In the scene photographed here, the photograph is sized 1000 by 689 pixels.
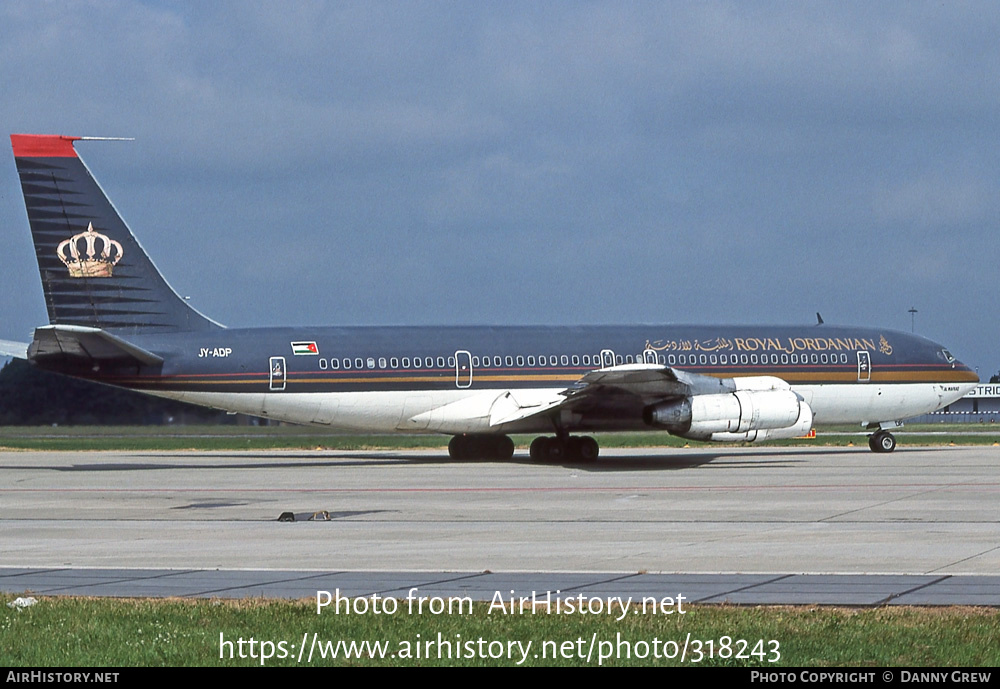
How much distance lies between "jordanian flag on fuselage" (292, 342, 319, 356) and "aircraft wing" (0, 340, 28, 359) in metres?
7.58

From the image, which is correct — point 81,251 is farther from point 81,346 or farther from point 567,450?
point 567,450

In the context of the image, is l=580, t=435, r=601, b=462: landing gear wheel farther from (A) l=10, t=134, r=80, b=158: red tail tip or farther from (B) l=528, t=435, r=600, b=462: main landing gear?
(A) l=10, t=134, r=80, b=158: red tail tip

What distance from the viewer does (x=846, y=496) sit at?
26.0 meters

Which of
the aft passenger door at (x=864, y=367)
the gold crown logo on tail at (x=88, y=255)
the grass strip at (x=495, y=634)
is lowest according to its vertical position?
the grass strip at (x=495, y=634)

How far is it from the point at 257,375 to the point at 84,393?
3006 centimetres

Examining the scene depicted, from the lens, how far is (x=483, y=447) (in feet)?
139

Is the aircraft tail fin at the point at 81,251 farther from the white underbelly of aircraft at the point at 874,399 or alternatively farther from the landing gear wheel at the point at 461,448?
the white underbelly of aircraft at the point at 874,399

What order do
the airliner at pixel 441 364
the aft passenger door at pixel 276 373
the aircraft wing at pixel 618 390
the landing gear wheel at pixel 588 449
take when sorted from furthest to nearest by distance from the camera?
the landing gear wheel at pixel 588 449, the aft passenger door at pixel 276 373, the aircraft wing at pixel 618 390, the airliner at pixel 441 364

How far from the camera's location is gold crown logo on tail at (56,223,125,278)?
36094 millimetres

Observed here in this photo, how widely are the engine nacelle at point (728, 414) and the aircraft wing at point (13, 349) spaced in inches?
705

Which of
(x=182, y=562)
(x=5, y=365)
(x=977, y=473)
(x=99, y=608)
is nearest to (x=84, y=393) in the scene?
(x=5, y=365)

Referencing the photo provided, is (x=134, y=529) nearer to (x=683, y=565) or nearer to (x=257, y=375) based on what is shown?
(x=683, y=565)

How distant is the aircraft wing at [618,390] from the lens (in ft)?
119

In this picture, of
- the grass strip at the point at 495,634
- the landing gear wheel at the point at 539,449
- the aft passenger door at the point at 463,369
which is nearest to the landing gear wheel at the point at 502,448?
A: the landing gear wheel at the point at 539,449
